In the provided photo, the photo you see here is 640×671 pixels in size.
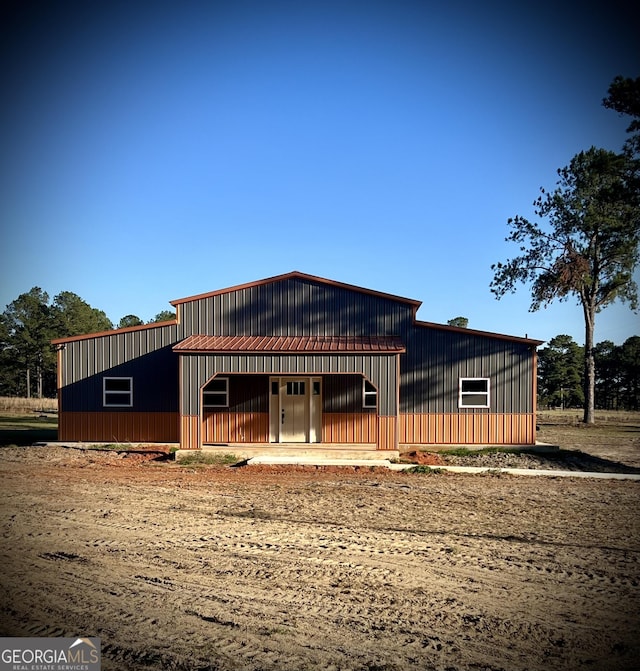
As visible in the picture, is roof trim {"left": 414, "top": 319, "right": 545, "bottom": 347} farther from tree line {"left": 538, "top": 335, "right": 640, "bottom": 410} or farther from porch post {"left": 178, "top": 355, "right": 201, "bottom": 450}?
tree line {"left": 538, "top": 335, "right": 640, "bottom": 410}

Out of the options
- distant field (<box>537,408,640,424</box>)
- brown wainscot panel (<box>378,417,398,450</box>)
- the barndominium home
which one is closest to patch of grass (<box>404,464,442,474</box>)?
brown wainscot panel (<box>378,417,398,450</box>)

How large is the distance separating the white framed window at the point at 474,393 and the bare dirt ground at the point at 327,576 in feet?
22.3

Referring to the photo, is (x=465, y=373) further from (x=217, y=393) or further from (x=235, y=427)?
(x=217, y=393)

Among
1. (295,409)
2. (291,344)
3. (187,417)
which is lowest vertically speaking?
(187,417)

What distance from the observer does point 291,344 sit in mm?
19125

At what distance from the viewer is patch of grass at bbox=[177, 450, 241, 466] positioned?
1756 cm

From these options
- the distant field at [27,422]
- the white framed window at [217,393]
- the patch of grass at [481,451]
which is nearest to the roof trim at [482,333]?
the patch of grass at [481,451]

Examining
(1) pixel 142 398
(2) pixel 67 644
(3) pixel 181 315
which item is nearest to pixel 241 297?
(3) pixel 181 315

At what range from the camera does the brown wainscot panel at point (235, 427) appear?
20.0 meters

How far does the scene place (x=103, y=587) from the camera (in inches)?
273

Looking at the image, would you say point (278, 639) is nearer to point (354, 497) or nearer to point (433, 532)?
point (433, 532)

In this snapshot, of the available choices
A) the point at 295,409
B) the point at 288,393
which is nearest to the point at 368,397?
the point at 295,409

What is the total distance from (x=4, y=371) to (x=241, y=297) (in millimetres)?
55799

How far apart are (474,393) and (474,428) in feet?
3.82
